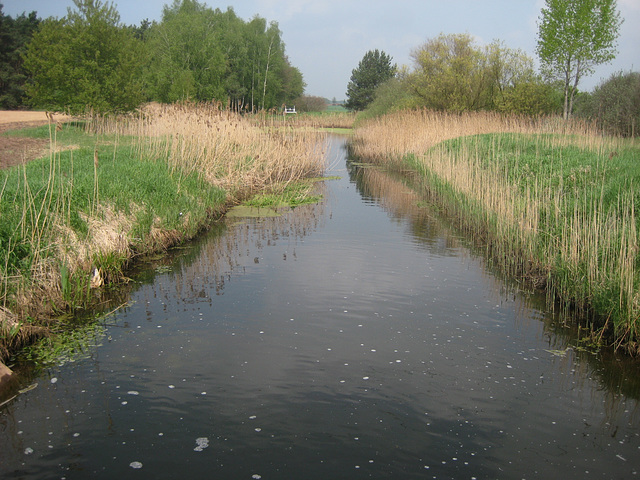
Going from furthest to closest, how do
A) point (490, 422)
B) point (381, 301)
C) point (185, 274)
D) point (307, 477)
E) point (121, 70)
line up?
point (121, 70), point (185, 274), point (381, 301), point (490, 422), point (307, 477)

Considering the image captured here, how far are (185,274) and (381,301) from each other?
10.3ft

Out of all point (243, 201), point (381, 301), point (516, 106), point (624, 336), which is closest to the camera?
point (624, 336)

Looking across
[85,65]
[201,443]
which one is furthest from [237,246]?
[85,65]

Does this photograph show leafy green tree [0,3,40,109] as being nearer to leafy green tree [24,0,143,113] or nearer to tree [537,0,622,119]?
leafy green tree [24,0,143,113]

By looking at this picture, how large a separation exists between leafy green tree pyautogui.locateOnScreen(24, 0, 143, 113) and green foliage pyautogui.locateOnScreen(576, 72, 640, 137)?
18.3 metres

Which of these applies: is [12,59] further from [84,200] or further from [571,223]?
[571,223]

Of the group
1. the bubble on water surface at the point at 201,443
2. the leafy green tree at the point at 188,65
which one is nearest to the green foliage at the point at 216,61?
the leafy green tree at the point at 188,65

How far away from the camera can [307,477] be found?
12.5ft

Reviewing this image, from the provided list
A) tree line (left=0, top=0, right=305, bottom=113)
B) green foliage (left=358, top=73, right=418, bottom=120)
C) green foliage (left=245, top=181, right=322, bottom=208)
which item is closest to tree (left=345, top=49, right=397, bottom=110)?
tree line (left=0, top=0, right=305, bottom=113)

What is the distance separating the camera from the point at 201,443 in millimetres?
4172

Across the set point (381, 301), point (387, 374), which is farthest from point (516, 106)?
point (387, 374)

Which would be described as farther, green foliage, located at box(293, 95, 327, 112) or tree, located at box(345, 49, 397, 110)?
tree, located at box(345, 49, 397, 110)

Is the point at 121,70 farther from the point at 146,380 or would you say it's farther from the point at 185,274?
the point at 146,380

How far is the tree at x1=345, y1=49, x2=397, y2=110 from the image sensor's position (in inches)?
2948
